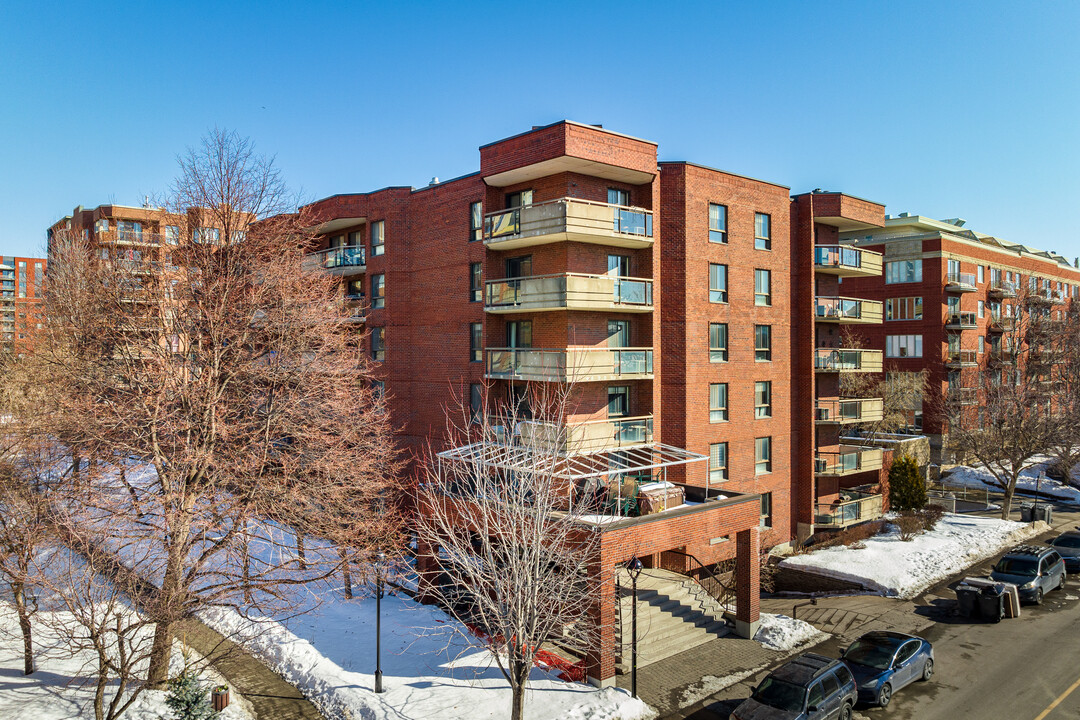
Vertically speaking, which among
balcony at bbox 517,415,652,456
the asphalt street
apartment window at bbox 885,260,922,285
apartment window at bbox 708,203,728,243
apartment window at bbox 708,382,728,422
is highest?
apartment window at bbox 885,260,922,285

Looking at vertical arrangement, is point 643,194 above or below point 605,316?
above

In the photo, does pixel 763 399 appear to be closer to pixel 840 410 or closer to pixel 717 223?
pixel 840 410

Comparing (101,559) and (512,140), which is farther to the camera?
(512,140)

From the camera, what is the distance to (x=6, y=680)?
16984mm

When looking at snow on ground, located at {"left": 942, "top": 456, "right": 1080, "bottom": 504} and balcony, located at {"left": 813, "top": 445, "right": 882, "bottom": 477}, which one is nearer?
balcony, located at {"left": 813, "top": 445, "right": 882, "bottom": 477}

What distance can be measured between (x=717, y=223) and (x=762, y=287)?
12.6ft

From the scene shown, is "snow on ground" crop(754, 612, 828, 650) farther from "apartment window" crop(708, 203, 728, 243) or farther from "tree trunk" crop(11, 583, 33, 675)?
"tree trunk" crop(11, 583, 33, 675)

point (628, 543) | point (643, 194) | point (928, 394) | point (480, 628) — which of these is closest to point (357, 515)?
point (480, 628)

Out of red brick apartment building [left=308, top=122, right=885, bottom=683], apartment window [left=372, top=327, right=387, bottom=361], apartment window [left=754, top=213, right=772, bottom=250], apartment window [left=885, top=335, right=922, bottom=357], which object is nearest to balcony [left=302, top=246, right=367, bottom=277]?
red brick apartment building [left=308, top=122, right=885, bottom=683]

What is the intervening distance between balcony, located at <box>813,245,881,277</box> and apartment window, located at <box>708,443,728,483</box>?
1063cm

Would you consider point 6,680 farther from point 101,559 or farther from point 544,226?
point 544,226

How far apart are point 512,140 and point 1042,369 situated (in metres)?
49.7

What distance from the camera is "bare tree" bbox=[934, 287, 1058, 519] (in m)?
34.2

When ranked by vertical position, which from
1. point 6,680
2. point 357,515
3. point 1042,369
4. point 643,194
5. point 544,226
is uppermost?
point 643,194
